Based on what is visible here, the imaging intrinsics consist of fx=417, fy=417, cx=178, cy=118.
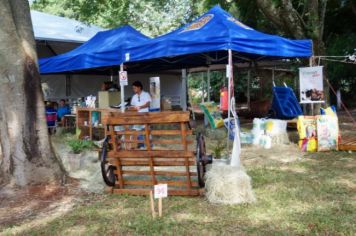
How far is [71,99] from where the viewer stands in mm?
15367

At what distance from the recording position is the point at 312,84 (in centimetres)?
820

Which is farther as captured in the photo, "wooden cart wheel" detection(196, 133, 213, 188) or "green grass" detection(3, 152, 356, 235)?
"wooden cart wheel" detection(196, 133, 213, 188)

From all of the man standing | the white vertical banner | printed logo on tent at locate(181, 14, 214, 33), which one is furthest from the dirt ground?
the white vertical banner

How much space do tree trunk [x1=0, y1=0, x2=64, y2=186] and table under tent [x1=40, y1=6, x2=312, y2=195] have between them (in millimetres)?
880

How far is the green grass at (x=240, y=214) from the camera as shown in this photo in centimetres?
379

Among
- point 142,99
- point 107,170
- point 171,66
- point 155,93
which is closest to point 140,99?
point 142,99

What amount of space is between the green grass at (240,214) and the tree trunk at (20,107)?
0.86 meters

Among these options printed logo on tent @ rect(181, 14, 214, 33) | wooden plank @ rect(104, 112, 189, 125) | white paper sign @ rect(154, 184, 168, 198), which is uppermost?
printed logo on tent @ rect(181, 14, 214, 33)

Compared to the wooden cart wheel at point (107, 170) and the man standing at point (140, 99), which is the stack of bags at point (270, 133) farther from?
the wooden cart wheel at point (107, 170)

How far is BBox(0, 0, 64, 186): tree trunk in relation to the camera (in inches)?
202

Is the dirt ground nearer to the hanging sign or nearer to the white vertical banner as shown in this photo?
the hanging sign

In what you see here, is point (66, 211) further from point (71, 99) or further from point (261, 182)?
point (71, 99)

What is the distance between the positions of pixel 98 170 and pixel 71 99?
950cm

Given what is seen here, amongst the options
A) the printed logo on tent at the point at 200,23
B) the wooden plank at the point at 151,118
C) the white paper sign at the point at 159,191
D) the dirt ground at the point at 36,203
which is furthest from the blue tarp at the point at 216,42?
the white paper sign at the point at 159,191
